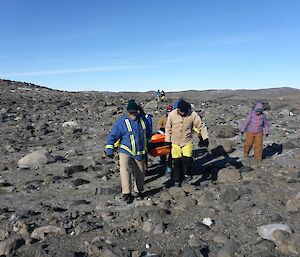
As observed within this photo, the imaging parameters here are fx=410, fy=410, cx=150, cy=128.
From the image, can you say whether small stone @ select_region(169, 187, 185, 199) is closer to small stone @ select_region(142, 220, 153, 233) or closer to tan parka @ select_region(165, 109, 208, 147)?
tan parka @ select_region(165, 109, 208, 147)

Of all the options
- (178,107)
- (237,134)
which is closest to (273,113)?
(237,134)

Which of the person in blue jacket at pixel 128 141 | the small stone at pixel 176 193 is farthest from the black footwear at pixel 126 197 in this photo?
the small stone at pixel 176 193

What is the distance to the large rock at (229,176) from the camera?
9.22 meters

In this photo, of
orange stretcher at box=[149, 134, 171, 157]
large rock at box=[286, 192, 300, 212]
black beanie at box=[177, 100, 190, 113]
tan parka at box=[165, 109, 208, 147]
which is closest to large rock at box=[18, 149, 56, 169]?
orange stretcher at box=[149, 134, 171, 157]

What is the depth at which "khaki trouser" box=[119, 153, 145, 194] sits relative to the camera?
8.03 meters

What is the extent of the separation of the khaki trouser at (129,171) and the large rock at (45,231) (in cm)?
182

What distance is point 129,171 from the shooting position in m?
8.11

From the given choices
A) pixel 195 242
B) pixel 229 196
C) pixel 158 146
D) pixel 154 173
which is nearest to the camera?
pixel 195 242

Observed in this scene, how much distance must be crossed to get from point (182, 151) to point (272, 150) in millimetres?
4908

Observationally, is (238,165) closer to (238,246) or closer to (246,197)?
(246,197)

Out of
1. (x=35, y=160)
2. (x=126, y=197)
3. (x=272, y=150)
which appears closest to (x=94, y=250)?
(x=126, y=197)

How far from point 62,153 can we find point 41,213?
6.09m

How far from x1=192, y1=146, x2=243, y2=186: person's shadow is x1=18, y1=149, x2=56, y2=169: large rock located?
4231 millimetres

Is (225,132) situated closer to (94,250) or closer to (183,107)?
(183,107)
